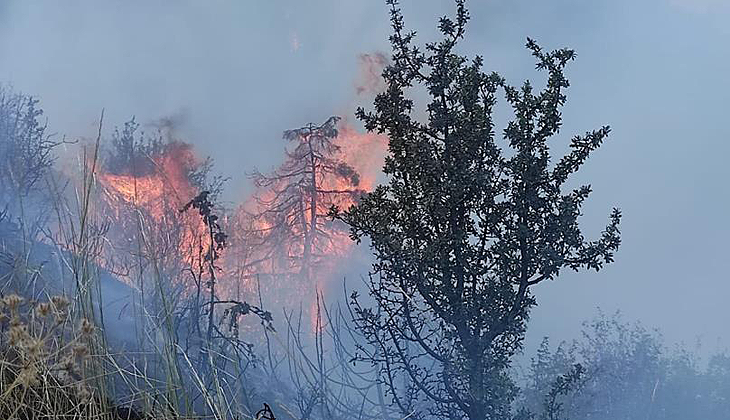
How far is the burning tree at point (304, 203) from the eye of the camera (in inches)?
133

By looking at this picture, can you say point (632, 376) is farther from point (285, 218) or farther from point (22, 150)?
point (22, 150)

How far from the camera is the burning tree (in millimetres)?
3383

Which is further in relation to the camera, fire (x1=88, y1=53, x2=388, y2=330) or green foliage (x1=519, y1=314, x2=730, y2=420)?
fire (x1=88, y1=53, x2=388, y2=330)

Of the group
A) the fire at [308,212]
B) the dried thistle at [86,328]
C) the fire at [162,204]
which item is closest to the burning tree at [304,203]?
the fire at [308,212]

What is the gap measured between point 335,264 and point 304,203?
1.00ft

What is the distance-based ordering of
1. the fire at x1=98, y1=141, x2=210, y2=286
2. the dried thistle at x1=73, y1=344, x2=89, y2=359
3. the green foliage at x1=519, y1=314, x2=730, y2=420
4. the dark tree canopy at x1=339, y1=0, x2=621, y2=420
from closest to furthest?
→ the dried thistle at x1=73, y1=344, x2=89, y2=359 < the dark tree canopy at x1=339, y1=0, x2=621, y2=420 < the green foliage at x1=519, y1=314, x2=730, y2=420 < the fire at x1=98, y1=141, x2=210, y2=286

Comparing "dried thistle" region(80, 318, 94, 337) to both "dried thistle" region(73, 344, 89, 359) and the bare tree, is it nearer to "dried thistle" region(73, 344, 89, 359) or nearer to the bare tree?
"dried thistle" region(73, 344, 89, 359)

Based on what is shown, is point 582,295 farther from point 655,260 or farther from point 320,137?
point 320,137

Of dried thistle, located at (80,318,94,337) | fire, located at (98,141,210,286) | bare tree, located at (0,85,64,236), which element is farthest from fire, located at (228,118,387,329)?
dried thistle, located at (80,318,94,337)

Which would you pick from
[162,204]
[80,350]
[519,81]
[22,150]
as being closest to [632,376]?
[519,81]

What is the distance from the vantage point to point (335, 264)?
3398 millimetres

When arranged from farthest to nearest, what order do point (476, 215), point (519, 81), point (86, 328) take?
point (519, 81) → point (476, 215) → point (86, 328)

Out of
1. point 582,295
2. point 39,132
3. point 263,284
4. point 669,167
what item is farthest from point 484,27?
point 39,132

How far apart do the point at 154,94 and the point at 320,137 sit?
1036 millimetres
